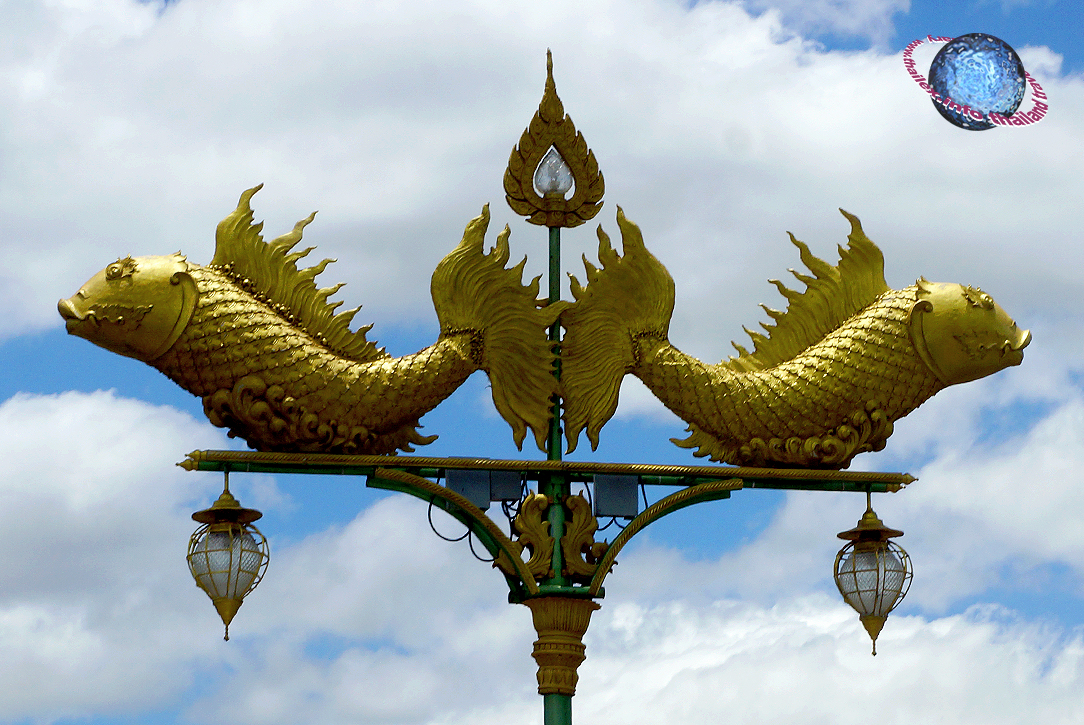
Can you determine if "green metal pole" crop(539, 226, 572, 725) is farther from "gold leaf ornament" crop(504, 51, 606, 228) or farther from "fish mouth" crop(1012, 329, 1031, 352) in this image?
"fish mouth" crop(1012, 329, 1031, 352)

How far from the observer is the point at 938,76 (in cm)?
1028

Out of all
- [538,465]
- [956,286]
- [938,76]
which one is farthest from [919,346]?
[538,465]

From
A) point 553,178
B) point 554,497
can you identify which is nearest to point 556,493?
point 554,497

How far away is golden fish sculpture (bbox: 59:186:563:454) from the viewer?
9.75 metres

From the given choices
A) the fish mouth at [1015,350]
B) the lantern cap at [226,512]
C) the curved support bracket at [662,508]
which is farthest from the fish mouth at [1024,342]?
the lantern cap at [226,512]

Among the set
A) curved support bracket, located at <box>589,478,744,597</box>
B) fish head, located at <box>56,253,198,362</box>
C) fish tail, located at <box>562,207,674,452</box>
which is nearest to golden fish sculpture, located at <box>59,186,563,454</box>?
fish head, located at <box>56,253,198,362</box>

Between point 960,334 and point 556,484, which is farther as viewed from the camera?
point 960,334

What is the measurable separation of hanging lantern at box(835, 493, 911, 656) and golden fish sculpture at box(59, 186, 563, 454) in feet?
5.72

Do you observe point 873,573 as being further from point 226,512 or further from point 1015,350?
point 226,512

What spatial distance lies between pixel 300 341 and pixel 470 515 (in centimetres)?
119

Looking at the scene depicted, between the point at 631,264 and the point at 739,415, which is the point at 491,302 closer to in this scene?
the point at 631,264

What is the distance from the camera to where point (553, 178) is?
10.5m

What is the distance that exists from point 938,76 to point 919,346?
4.47 ft

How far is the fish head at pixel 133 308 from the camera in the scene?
31.7ft
